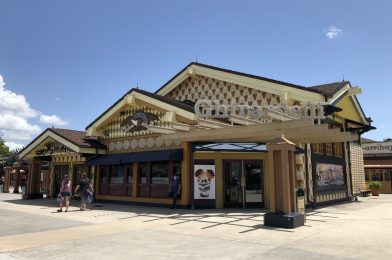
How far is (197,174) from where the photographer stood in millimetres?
14898

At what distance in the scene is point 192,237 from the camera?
840 centimetres

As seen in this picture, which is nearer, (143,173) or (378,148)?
(143,173)

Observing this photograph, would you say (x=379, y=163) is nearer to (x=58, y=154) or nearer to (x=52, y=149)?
(x=58, y=154)

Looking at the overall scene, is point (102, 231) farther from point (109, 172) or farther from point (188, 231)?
point (109, 172)

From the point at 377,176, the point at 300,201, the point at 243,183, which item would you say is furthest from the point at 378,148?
the point at 300,201

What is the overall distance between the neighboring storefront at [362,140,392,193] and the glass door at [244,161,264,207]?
1699 cm

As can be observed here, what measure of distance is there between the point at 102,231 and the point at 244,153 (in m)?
7.61

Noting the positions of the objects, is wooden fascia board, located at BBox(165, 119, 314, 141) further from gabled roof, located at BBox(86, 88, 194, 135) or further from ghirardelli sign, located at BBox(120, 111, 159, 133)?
ghirardelli sign, located at BBox(120, 111, 159, 133)

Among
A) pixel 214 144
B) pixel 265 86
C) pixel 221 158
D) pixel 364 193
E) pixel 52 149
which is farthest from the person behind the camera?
pixel 364 193

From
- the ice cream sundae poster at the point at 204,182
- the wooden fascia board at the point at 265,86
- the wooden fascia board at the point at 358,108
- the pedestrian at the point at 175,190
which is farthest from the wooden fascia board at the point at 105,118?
the wooden fascia board at the point at 358,108

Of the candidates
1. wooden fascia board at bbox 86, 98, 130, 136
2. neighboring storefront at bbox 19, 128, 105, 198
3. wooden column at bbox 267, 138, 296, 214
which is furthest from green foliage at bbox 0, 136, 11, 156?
wooden column at bbox 267, 138, 296, 214

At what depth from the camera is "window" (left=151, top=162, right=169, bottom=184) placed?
16.2 m

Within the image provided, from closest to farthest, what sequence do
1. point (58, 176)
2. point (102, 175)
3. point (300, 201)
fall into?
point (300, 201), point (102, 175), point (58, 176)

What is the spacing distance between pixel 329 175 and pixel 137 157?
9.60m
